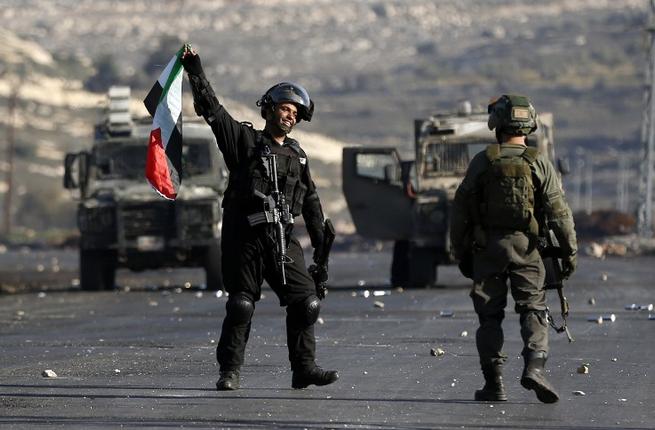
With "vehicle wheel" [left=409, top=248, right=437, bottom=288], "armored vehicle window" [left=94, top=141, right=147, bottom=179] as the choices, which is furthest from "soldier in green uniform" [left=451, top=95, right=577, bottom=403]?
"armored vehicle window" [left=94, top=141, right=147, bottom=179]

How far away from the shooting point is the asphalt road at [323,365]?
10055mm

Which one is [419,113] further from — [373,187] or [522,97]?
[522,97]

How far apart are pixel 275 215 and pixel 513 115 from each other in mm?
1545

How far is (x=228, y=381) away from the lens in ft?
37.3

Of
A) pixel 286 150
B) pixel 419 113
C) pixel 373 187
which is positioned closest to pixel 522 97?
pixel 286 150

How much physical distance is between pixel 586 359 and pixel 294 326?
10.4ft

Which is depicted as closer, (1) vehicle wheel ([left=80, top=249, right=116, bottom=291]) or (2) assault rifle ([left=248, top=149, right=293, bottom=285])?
(2) assault rifle ([left=248, top=149, right=293, bottom=285])

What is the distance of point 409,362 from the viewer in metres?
13.8

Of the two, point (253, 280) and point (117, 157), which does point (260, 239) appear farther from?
point (117, 157)

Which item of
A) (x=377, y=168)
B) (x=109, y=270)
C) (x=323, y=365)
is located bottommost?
(x=109, y=270)

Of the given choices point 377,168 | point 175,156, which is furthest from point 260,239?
point 377,168

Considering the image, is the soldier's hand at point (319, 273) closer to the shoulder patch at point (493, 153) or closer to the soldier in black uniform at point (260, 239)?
the soldier in black uniform at point (260, 239)

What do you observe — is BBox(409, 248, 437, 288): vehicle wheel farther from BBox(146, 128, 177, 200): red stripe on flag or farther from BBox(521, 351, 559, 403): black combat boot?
BBox(521, 351, 559, 403): black combat boot

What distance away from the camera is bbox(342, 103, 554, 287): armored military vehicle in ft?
89.1
